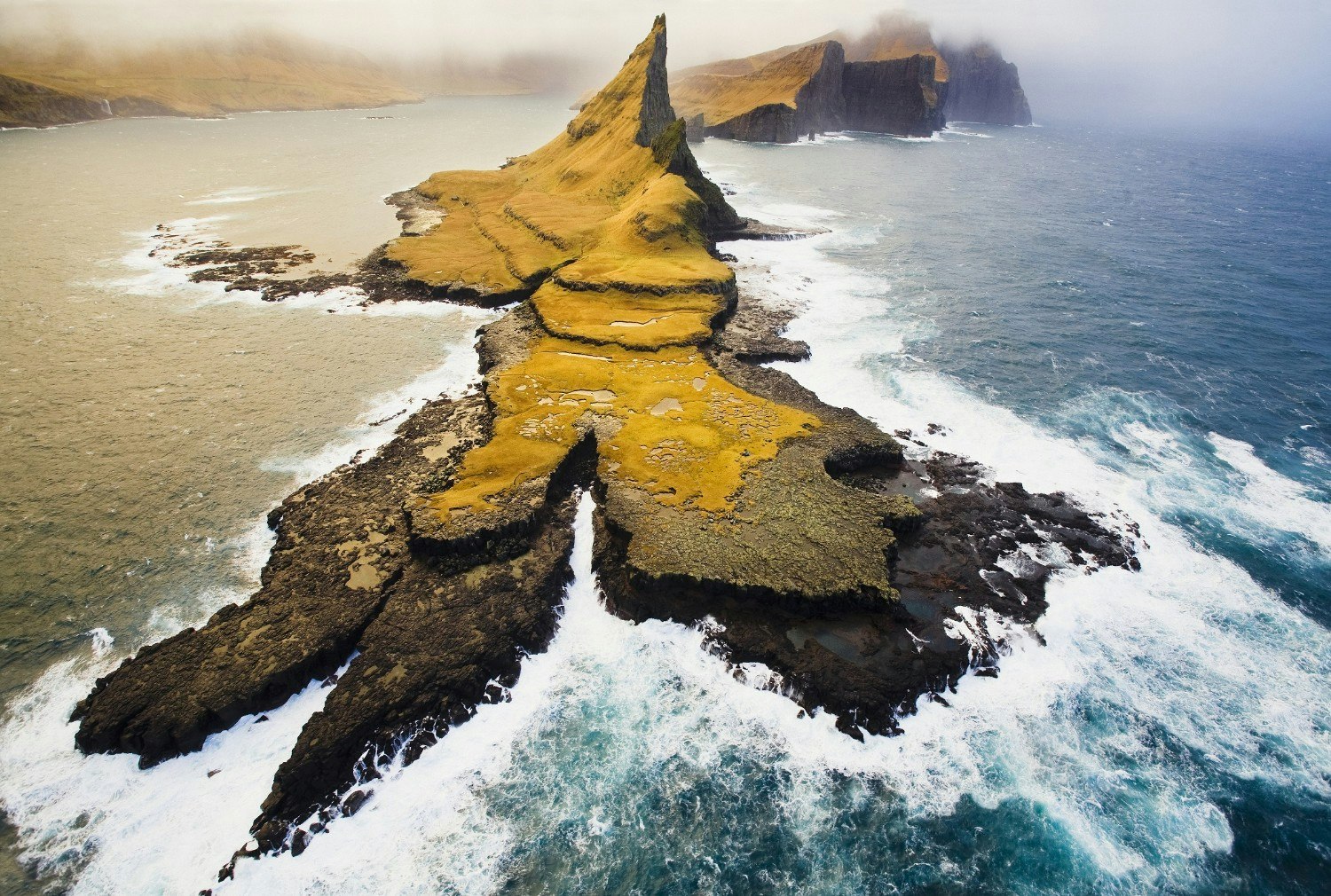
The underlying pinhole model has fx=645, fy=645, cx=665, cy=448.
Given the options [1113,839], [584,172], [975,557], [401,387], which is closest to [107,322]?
[401,387]

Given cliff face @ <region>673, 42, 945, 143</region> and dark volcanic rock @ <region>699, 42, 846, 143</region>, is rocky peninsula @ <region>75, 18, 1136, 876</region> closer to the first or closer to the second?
dark volcanic rock @ <region>699, 42, 846, 143</region>

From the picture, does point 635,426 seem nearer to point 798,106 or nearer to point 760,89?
point 798,106

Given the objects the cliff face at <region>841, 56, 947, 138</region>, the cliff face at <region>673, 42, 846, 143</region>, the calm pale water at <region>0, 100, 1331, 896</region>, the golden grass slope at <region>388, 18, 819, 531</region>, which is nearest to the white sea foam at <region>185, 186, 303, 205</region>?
the golden grass slope at <region>388, 18, 819, 531</region>

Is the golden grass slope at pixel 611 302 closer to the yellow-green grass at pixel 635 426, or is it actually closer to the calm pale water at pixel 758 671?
the yellow-green grass at pixel 635 426

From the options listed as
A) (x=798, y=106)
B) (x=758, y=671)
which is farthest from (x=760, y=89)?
(x=758, y=671)

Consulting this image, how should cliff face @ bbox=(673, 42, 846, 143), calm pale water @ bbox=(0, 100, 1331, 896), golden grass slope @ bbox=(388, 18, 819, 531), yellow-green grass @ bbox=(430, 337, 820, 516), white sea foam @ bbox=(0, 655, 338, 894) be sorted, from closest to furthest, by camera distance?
white sea foam @ bbox=(0, 655, 338, 894)
calm pale water @ bbox=(0, 100, 1331, 896)
yellow-green grass @ bbox=(430, 337, 820, 516)
golden grass slope @ bbox=(388, 18, 819, 531)
cliff face @ bbox=(673, 42, 846, 143)

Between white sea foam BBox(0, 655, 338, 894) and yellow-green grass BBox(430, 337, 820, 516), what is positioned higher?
yellow-green grass BBox(430, 337, 820, 516)

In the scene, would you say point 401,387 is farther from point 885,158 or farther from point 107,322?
point 885,158
